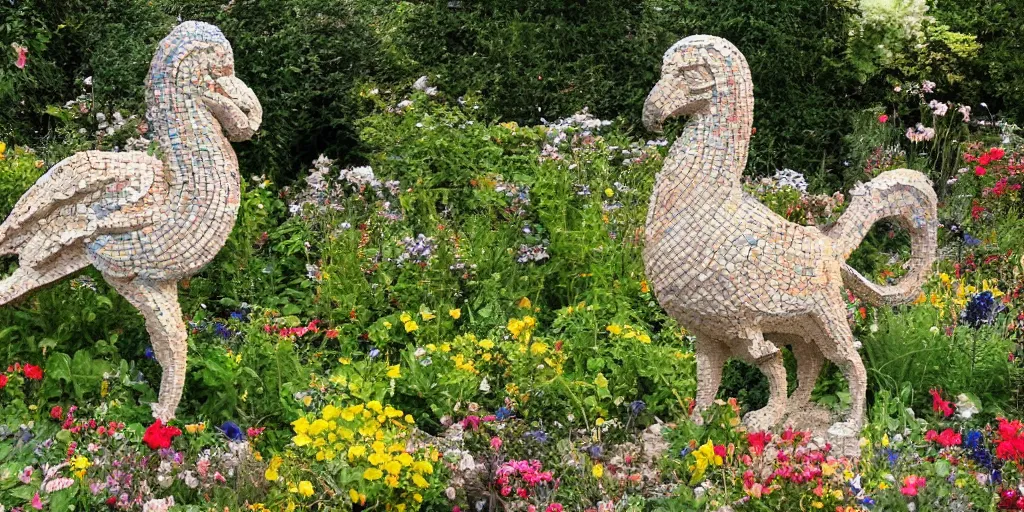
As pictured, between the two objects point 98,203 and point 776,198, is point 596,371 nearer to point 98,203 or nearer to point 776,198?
point 776,198

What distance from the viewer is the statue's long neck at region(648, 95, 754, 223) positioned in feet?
13.3

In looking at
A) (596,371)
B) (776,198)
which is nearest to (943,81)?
(776,198)

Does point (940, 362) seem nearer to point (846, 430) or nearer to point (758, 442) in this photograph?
point (846, 430)

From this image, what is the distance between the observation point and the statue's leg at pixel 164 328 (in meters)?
4.29

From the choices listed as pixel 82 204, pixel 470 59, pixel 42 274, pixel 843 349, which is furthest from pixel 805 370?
pixel 470 59

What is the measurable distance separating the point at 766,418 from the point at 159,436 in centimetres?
212

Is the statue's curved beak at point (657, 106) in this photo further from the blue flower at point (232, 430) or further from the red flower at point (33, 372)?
the red flower at point (33, 372)

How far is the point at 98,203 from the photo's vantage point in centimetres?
424

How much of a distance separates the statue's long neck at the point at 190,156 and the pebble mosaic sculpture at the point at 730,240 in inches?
60.9

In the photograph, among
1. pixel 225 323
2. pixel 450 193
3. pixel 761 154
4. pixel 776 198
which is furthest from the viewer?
pixel 761 154

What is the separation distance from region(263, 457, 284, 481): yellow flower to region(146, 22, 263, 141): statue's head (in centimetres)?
127

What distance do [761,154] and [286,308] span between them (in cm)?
319

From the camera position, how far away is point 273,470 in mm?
3844

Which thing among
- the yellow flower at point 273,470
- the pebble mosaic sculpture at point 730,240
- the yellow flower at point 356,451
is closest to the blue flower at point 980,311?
the pebble mosaic sculpture at point 730,240
